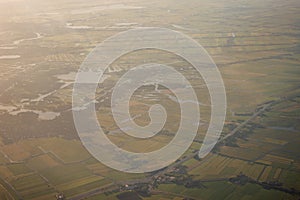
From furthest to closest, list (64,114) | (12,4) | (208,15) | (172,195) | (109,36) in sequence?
(12,4) → (208,15) → (109,36) → (64,114) → (172,195)

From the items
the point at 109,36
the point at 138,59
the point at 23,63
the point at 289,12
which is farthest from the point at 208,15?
the point at 23,63

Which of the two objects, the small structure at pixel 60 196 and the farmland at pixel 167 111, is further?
the farmland at pixel 167 111

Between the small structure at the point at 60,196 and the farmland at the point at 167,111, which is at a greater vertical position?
the farmland at the point at 167,111

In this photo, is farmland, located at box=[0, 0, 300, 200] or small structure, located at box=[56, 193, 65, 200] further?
farmland, located at box=[0, 0, 300, 200]

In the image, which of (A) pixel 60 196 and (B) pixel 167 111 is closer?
(A) pixel 60 196

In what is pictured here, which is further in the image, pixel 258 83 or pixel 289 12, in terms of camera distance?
pixel 289 12

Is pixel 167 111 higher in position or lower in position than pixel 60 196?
higher

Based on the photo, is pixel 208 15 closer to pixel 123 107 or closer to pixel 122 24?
pixel 122 24

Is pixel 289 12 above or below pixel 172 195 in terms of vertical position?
above

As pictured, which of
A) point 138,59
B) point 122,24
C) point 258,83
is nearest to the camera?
point 258,83

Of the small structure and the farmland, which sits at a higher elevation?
the farmland

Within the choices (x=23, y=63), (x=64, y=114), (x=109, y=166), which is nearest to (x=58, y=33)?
(x=23, y=63)
